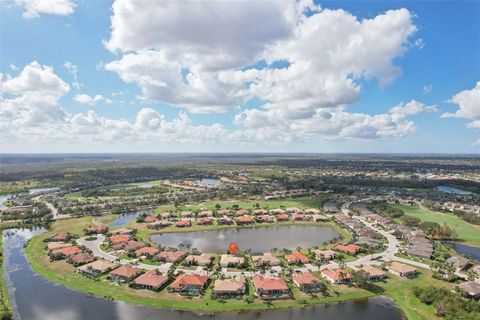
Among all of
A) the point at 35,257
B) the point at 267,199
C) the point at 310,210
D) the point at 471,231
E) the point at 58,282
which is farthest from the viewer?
the point at 267,199

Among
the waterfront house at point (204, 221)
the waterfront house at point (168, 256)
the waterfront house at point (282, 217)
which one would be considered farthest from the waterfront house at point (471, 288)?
the waterfront house at point (204, 221)

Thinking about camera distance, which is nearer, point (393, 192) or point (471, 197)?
point (471, 197)

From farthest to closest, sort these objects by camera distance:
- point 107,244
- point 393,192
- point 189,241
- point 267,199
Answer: point 393,192, point 267,199, point 189,241, point 107,244

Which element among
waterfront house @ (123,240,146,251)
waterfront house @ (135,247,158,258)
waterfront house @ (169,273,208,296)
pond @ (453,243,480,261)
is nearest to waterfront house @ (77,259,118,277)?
waterfront house @ (135,247,158,258)

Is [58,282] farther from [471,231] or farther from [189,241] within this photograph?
[471,231]

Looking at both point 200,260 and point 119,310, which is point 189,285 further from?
point 200,260

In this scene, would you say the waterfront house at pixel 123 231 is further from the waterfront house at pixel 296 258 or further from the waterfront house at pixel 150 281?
the waterfront house at pixel 296 258

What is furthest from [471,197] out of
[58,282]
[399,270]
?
[58,282]
